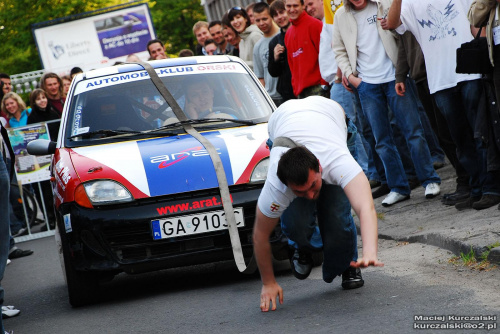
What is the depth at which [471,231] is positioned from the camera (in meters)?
6.52

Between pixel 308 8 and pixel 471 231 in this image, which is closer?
pixel 471 231

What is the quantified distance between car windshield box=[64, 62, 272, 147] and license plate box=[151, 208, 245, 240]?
123 cm

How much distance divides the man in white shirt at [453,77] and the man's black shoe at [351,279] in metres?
2.04

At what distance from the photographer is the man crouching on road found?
15.7 feet

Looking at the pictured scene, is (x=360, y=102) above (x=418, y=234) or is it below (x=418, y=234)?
above

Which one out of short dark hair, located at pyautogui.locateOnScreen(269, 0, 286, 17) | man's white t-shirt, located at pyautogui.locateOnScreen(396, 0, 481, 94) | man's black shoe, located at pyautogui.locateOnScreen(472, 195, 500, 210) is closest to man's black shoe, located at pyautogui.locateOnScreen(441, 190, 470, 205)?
man's black shoe, located at pyautogui.locateOnScreen(472, 195, 500, 210)

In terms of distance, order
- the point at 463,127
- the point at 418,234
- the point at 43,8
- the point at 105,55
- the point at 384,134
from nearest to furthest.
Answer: the point at 418,234 < the point at 463,127 < the point at 384,134 < the point at 105,55 < the point at 43,8

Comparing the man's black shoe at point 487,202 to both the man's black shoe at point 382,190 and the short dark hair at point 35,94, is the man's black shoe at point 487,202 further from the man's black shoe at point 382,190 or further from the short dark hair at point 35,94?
the short dark hair at point 35,94

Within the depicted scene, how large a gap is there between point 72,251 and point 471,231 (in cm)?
289

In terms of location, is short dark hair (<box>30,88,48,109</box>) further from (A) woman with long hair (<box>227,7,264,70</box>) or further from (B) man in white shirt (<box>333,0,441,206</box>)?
(B) man in white shirt (<box>333,0,441,206</box>)

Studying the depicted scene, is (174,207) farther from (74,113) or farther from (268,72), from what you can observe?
(268,72)

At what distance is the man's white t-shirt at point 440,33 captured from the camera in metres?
7.70

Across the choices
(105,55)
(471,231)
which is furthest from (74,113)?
(105,55)

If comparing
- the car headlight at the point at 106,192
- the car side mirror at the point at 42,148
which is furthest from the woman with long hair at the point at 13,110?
the car headlight at the point at 106,192
